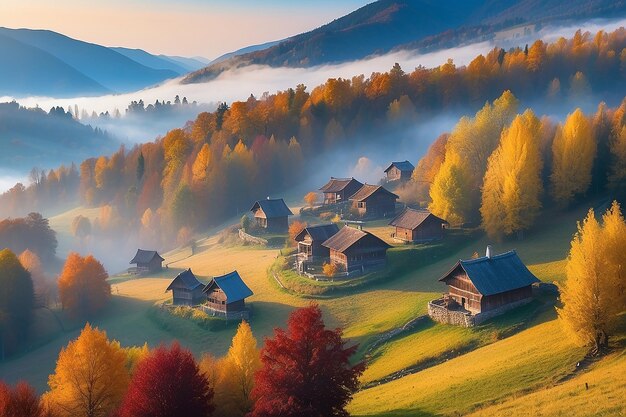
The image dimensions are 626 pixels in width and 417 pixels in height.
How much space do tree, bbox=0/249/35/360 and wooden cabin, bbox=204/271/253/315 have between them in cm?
2365

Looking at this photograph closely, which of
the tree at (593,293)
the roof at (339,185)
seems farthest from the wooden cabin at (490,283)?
the roof at (339,185)

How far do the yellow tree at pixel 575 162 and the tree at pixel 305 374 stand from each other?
1821 inches

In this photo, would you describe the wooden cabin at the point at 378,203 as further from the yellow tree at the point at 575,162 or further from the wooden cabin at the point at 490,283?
the wooden cabin at the point at 490,283

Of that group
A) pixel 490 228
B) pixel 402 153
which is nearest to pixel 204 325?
pixel 490 228

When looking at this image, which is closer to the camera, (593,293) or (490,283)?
(593,293)

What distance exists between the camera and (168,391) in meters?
32.1

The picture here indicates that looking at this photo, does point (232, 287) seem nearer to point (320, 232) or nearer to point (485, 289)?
point (320, 232)

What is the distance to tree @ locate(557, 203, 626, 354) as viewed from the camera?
34.2 meters

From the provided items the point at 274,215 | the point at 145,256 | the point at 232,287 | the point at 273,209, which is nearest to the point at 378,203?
the point at 274,215

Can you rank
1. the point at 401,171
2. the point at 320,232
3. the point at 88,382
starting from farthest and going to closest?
the point at 401,171 → the point at 320,232 → the point at 88,382

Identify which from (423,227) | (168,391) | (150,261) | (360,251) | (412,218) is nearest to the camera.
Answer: (168,391)

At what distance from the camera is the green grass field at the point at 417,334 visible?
31078 millimetres

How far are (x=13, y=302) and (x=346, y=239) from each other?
4005 centimetres

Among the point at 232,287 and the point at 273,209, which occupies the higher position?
the point at 273,209
